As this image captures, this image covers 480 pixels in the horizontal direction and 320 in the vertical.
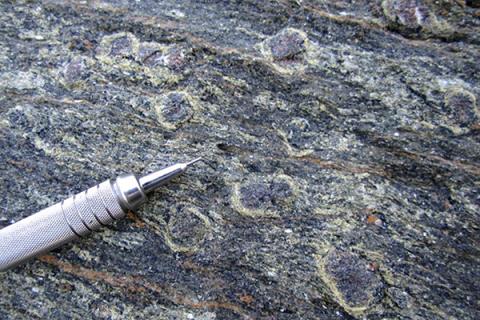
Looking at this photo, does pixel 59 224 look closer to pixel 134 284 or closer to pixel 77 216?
pixel 77 216

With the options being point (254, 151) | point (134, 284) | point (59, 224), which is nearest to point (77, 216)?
point (59, 224)

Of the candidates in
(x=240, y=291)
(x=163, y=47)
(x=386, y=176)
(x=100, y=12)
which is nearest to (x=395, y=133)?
(x=386, y=176)

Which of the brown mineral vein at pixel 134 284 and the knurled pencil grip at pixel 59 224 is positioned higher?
the knurled pencil grip at pixel 59 224

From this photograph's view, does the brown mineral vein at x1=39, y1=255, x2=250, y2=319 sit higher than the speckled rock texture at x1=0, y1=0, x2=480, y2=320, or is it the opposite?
the speckled rock texture at x1=0, y1=0, x2=480, y2=320
